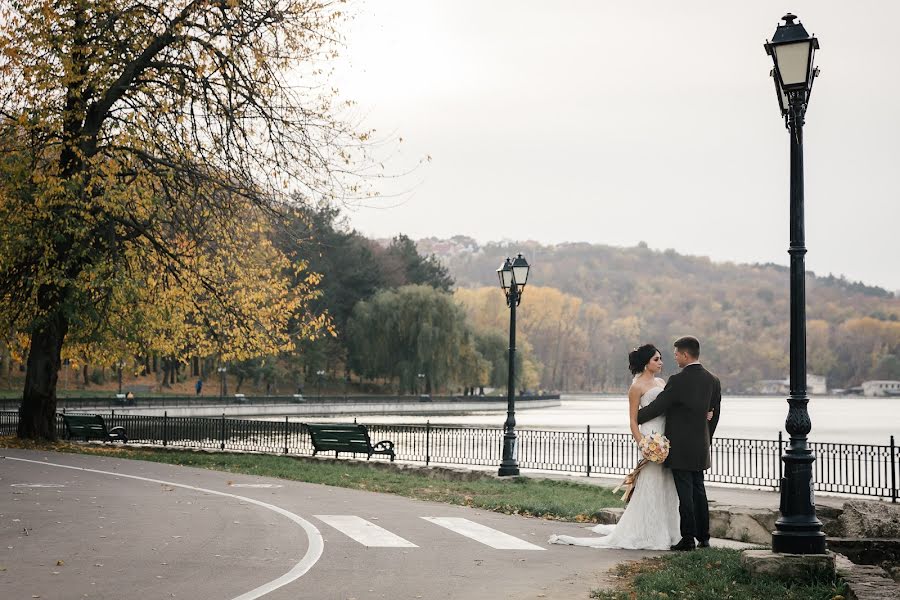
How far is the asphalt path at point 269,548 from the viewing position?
8898mm

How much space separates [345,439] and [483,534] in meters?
16.3

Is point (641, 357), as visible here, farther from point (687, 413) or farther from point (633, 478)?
point (633, 478)

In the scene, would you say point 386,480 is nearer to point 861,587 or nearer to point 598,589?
point 598,589

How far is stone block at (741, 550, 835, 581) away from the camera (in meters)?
8.79

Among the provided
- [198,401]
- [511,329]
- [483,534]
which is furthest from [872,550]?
[198,401]

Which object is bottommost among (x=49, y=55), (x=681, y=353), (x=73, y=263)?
(x=681, y=353)

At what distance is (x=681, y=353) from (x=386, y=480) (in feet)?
37.0

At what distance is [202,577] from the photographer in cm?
930

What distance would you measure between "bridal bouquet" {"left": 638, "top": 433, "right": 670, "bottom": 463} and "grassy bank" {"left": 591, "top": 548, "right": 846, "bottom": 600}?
1175 mm

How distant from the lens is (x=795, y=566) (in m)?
8.80

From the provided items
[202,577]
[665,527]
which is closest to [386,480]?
[665,527]

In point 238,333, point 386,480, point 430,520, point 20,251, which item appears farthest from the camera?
point 238,333

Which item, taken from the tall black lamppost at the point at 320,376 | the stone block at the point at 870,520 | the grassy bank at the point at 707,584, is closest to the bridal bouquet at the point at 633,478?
the grassy bank at the point at 707,584

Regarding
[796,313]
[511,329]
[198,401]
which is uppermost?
[511,329]
